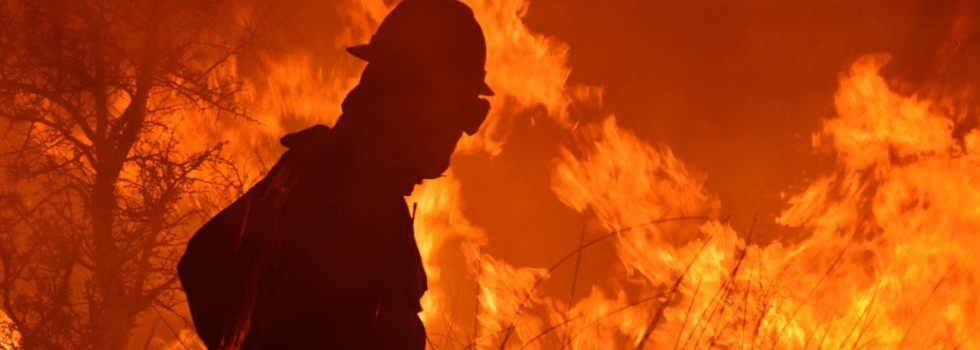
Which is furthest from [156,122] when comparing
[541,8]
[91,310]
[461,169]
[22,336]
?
[541,8]

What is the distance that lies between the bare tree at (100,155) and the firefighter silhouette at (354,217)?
517cm

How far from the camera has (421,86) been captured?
3.39 feet

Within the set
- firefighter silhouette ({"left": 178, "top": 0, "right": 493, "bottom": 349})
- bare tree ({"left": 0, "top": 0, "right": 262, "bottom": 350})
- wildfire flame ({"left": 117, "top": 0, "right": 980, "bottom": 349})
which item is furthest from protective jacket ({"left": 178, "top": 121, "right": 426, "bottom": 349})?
bare tree ({"left": 0, "top": 0, "right": 262, "bottom": 350})

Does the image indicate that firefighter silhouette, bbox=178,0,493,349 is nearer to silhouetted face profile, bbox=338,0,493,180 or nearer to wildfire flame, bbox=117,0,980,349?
silhouetted face profile, bbox=338,0,493,180

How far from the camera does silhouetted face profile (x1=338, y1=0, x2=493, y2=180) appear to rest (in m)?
1.00

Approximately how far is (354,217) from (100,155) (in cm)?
585

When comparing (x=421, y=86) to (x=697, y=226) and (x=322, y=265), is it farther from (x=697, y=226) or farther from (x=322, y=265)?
(x=697, y=226)

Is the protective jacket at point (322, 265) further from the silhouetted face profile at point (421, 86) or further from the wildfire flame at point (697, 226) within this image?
the wildfire flame at point (697, 226)

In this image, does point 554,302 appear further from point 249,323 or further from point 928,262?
point 249,323

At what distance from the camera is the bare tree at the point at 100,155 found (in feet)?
19.8

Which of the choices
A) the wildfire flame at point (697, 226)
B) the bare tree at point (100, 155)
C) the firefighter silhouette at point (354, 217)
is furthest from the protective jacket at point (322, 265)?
the bare tree at point (100, 155)

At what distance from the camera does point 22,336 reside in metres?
6.23

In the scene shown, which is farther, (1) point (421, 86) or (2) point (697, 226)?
(2) point (697, 226)

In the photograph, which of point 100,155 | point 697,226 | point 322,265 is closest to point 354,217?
point 322,265
